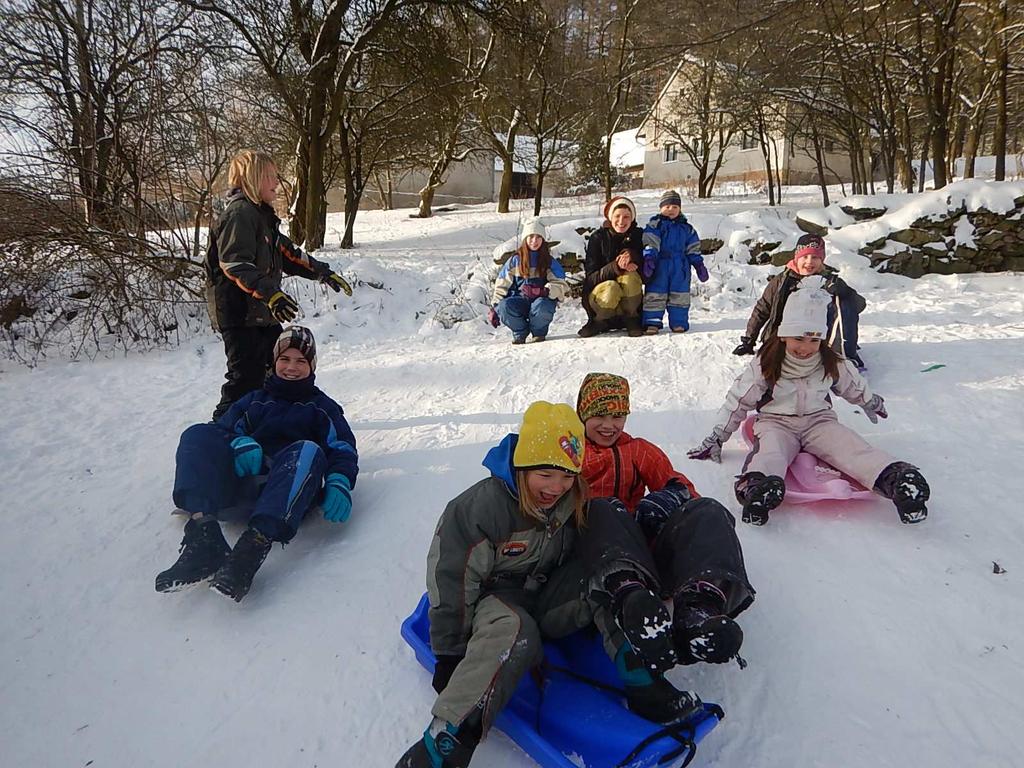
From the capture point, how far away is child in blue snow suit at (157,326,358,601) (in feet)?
7.77

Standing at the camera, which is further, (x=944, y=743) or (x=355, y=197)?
(x=355, y=197)

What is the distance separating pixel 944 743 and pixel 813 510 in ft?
3.67

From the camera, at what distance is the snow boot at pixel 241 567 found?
2246mm

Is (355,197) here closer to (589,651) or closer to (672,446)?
(672,446)

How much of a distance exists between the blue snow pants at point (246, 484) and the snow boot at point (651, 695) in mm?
1472

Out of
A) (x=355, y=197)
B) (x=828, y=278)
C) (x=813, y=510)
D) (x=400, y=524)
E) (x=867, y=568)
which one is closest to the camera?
(x=867, y=568)

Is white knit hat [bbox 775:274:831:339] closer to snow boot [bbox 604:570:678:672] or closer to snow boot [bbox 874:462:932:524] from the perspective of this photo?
snow boot [bbox 874:462:932:524]

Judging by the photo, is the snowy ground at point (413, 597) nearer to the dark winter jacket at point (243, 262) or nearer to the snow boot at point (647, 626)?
the snow boot at point (647, 626)

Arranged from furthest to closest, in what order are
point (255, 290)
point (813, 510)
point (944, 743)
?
point (255, 290), point (813, 510), point (944, 743)

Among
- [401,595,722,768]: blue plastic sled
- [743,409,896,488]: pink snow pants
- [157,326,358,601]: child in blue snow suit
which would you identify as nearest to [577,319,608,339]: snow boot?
[743,409,896,488]: pink snow pants

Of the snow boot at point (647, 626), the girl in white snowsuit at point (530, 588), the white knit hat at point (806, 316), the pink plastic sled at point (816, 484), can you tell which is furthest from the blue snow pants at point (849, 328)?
the snow boot at point (647, 626)

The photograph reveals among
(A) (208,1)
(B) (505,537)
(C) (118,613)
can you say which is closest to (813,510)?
(B) (505,537)

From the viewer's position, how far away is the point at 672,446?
3486 millimetres

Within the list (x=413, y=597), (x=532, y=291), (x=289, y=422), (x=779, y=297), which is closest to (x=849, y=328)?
(x=779, y=297)
